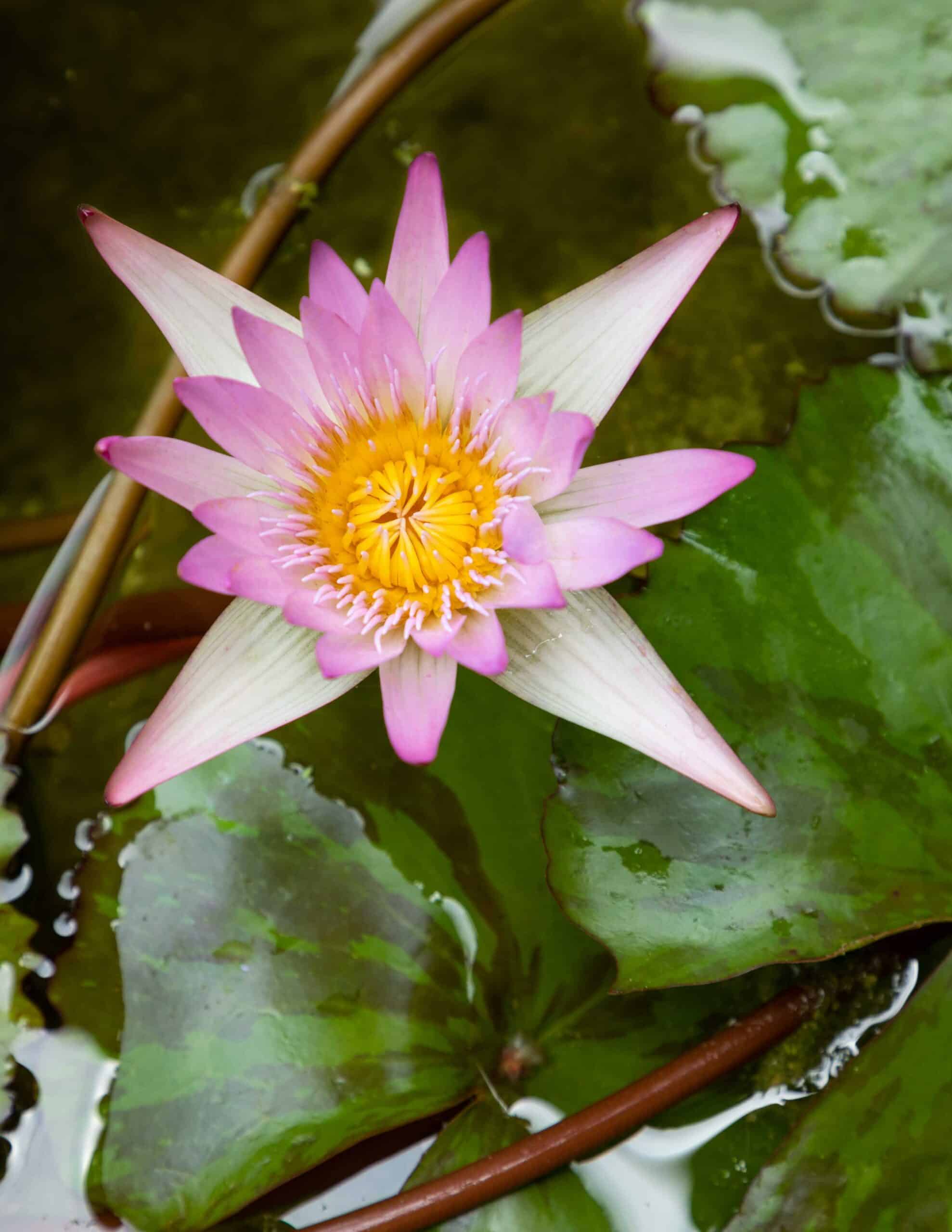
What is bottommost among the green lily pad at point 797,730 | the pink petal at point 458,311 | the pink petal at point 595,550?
the green lily pad at point 797,730

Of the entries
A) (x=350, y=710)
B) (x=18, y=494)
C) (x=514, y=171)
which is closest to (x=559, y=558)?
(x=350, y=710)

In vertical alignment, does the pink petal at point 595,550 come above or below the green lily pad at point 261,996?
above

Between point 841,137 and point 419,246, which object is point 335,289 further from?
point 841,137

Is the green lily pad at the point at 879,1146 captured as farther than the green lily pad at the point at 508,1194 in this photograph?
No

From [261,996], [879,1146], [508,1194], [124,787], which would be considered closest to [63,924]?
[261,996]

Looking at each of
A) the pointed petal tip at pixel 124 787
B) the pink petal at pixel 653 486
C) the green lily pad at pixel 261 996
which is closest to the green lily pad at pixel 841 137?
the pink petal at pixel 653 486

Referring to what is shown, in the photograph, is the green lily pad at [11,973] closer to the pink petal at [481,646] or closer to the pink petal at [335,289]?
the pink petal at [481,646]

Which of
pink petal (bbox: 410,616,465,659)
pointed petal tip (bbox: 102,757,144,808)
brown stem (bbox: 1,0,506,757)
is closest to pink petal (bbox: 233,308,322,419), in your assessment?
pink petal (bbox: 410,616,465,659)

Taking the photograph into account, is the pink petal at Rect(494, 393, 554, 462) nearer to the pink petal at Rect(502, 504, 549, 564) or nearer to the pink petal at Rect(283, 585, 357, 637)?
the pink petal at Rect(502, 504, 549, 564)
